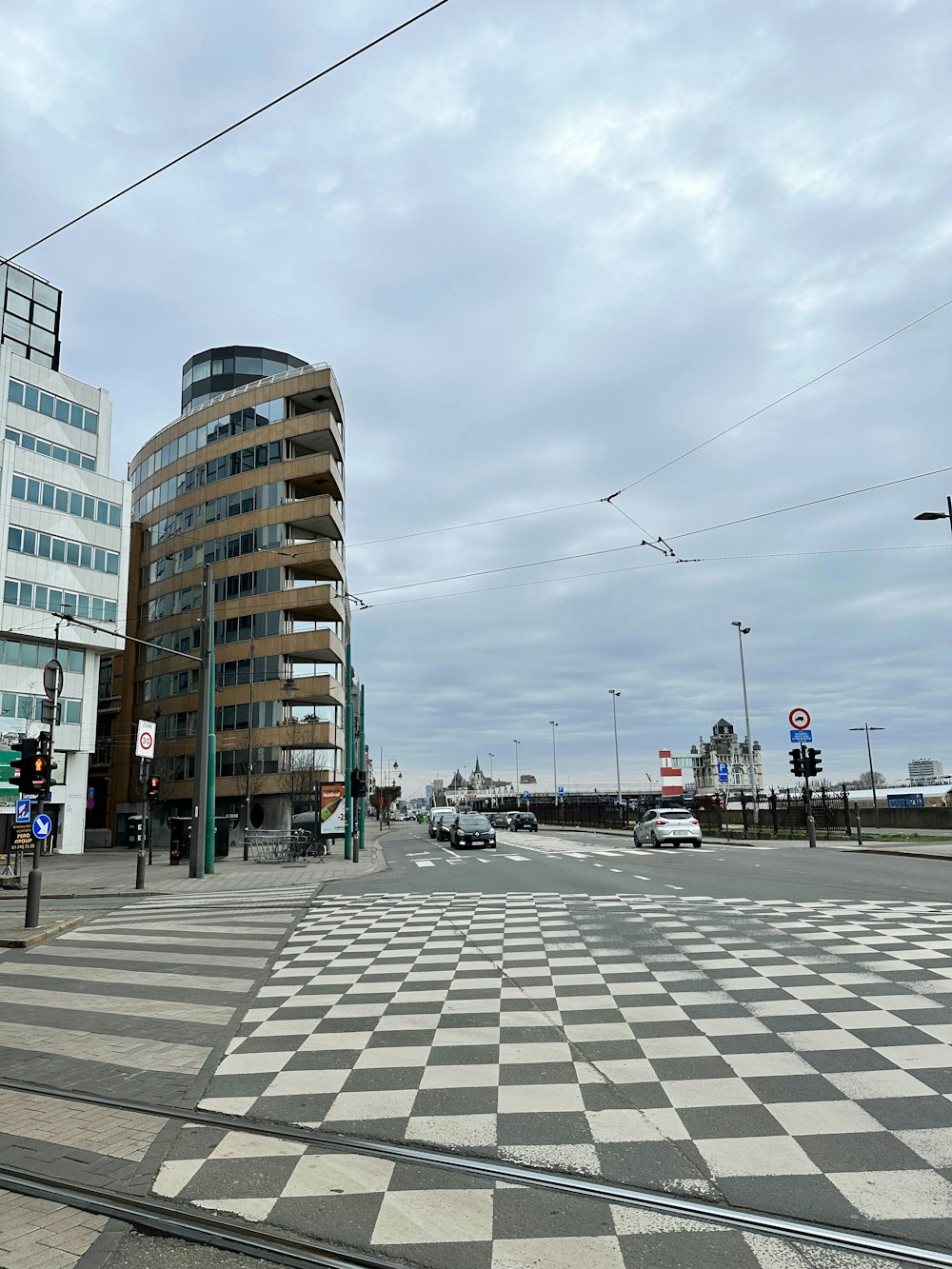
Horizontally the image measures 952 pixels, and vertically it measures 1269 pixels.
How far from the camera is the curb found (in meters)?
13.3

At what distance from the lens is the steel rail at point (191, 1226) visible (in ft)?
12.8

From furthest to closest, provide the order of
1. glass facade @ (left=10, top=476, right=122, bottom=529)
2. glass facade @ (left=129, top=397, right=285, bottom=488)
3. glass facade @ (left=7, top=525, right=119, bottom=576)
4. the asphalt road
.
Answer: glass facade @ (left=129, top=397, right=285, bottom=488), glass facade @ (left=10, top=476, right=122, bottom=529), glass facade @ (left=7, top=525, right=119, bottom=576), the asphalt road

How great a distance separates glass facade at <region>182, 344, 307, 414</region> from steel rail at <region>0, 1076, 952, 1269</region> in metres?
66.6

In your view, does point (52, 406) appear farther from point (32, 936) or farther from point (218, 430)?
point (32, 936)

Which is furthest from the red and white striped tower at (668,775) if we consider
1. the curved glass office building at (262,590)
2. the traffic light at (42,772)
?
the traffic light at (42,772)

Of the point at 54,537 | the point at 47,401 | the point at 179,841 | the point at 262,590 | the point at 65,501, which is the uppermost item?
the point at 47,401

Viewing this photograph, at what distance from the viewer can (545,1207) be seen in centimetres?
430

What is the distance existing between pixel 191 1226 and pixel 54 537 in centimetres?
5452

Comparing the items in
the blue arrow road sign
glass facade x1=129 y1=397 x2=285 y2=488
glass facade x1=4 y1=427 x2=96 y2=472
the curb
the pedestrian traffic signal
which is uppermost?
glass facade x1=129 y1=397 x2=285 y2=488

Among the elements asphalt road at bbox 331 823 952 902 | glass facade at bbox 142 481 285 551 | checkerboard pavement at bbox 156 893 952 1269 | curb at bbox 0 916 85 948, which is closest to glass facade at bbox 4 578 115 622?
glass facade at bbox 142 481 285 551

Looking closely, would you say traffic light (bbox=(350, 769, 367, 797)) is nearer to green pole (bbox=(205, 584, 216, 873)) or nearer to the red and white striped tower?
green pole (bbox=(205, 584, 216, 873))

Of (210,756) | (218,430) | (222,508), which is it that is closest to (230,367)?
(218,430)

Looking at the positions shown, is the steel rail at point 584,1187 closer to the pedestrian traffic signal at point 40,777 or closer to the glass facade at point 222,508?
the pedestrian traffic signal at point 40,777

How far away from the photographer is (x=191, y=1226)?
424 cm
